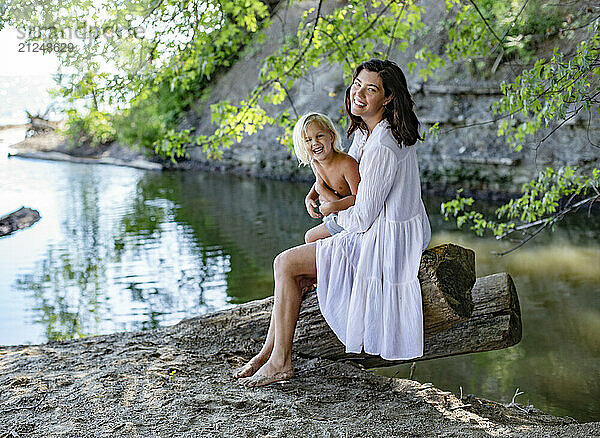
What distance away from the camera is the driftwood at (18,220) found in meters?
10.5

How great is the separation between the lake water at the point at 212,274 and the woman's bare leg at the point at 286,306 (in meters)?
A: 1.09

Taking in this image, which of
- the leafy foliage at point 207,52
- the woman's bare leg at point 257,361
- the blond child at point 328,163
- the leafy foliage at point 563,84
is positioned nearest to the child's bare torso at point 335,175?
the blond child at point 328,163

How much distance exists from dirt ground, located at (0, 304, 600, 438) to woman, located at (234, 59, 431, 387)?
0.29 m

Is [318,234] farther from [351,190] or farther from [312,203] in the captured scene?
[351,190]

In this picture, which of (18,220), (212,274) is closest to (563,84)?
(212,274)

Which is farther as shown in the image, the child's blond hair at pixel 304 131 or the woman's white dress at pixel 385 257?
the child's blond hair at pixel 304 131

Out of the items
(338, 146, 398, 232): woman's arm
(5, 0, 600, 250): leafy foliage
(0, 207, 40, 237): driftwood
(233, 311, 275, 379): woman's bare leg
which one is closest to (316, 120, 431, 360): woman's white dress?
(338, 146, 398, 232): woman's arm

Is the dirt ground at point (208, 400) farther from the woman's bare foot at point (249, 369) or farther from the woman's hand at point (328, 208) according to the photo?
the woman's hand at point (328, 208)

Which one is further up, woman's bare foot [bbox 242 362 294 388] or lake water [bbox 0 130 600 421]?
woman's bare foot [bbox 242 362 294 388]

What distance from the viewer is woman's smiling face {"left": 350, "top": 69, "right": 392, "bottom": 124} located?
3398 mm

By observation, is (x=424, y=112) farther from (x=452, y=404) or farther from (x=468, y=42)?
(x=452, y=404)

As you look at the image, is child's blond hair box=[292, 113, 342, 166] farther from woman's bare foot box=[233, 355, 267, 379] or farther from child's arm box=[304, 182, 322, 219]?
woman's bare foot box=[233, 355, 267, 379]

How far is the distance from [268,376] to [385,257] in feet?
2.95

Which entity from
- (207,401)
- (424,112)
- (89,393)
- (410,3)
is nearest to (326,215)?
(207,401)
